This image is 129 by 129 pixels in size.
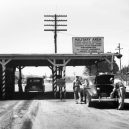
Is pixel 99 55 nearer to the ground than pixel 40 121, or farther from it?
farther from it

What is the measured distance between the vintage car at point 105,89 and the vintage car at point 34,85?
15288mm

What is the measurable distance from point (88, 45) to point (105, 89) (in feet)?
32.5

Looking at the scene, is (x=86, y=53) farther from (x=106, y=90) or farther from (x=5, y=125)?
(x=5, y=125)

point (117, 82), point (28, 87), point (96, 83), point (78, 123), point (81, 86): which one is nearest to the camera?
point (78, 123)

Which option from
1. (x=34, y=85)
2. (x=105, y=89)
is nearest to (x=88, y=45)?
(x=34, y=85)

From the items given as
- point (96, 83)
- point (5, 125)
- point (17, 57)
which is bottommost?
point (5, 125)

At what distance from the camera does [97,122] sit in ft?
40.9

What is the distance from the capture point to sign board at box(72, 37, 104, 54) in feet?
93.6

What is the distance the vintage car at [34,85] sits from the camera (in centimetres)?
3450

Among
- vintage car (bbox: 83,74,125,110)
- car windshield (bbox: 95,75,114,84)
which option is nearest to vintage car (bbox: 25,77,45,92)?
vintage car (bbox: 83,74,125,110)

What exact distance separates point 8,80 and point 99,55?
11610mm

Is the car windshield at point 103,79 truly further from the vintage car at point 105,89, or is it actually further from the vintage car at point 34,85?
the vintage car at point 34,85

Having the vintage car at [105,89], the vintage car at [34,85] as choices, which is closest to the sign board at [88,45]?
the vintage car at [34,85]

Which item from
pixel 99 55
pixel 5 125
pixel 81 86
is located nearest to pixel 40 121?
pixel 5 125
